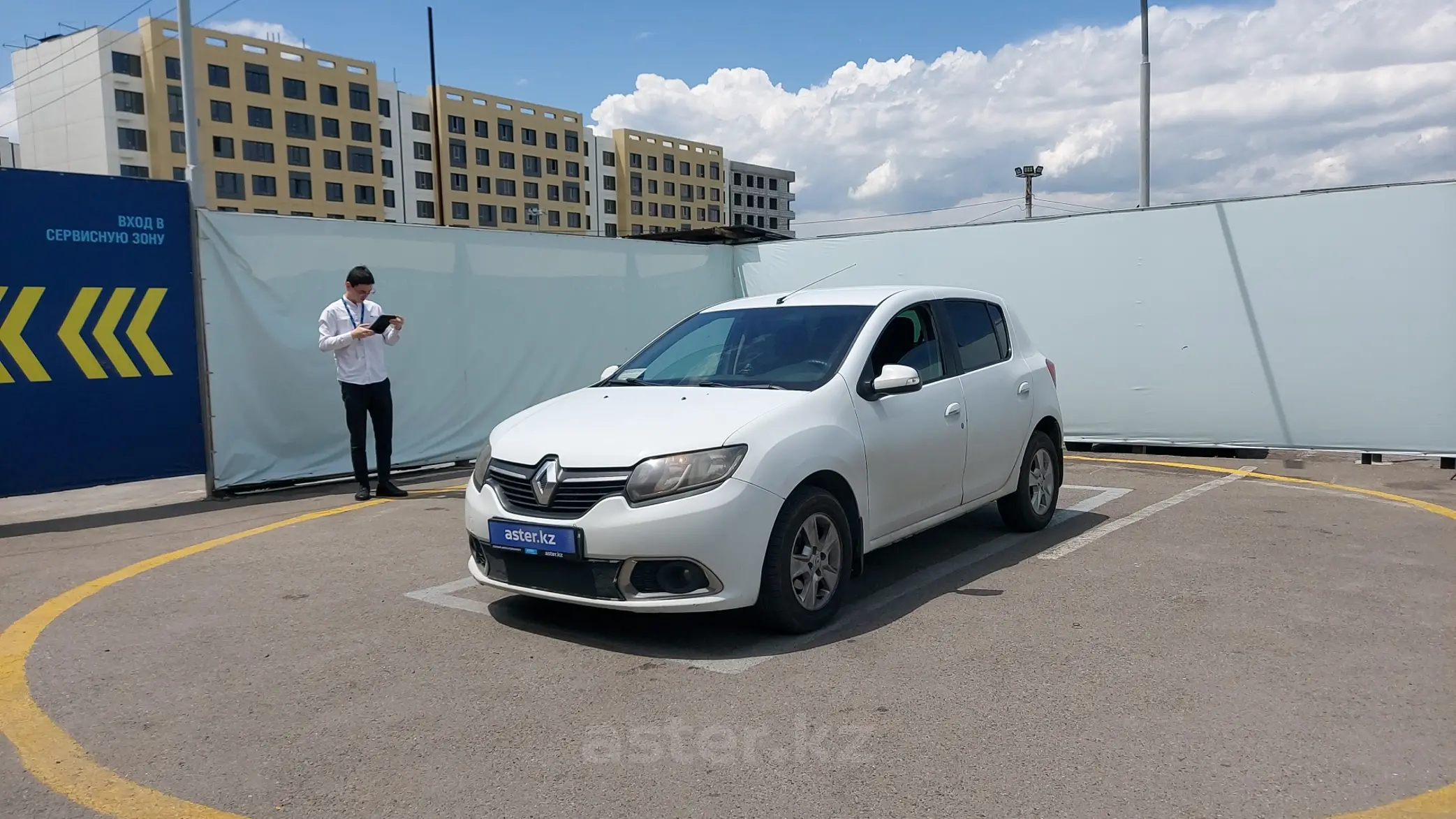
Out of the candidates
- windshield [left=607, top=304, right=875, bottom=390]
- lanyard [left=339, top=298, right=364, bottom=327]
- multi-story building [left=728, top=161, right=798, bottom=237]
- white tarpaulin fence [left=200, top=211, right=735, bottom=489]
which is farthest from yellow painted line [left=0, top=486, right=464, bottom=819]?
multi-story building [left=728, top=161, right=798, bottom=237]

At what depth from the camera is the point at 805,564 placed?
4805 mm

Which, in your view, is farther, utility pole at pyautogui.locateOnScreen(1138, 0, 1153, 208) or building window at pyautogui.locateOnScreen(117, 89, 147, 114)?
building window at pyautogui.locateOnScreen(117, 89, 147, 114)

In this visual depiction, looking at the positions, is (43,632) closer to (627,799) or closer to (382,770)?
(382,770)

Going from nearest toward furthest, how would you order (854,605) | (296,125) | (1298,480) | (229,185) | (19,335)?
1. (854,605)
2. (19,335)
3. (1298,480)
4. (229,185)
5. (296,125)

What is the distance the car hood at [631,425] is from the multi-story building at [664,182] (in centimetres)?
9843

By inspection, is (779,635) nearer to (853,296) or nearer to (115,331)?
Result: (853,296)

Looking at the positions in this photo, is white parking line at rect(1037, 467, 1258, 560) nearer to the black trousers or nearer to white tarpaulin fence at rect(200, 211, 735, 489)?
the black trousers

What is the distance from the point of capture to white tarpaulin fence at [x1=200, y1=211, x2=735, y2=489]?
917cm

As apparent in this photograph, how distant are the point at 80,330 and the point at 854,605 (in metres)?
6.57

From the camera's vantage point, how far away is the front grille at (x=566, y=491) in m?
4.52

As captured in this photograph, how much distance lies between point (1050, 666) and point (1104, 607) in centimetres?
102

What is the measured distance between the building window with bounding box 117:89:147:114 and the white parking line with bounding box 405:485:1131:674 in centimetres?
8091

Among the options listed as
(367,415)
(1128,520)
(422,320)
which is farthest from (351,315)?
(1128,520)

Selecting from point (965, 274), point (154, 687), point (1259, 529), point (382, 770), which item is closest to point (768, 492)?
point (382, 770)
